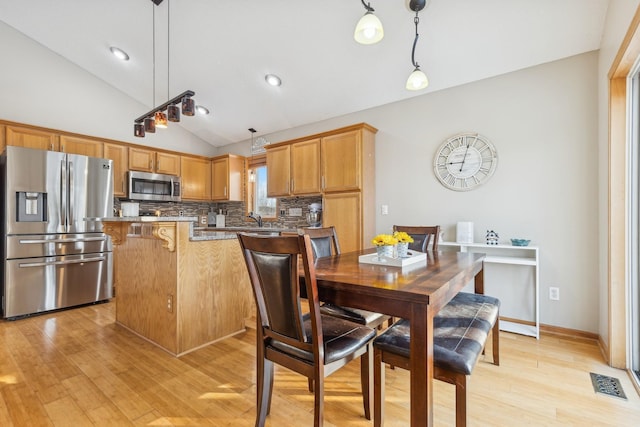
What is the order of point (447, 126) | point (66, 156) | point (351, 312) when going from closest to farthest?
1. point (351, 312)
2. point (447, 126)
3. point (66, 156)

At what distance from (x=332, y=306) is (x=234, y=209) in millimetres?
4176

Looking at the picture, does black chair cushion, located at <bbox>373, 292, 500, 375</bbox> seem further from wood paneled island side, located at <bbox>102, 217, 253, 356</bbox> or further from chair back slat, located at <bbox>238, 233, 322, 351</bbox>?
wood paneled island side, located at <bbox>102, 217, 253, 356</bbox>

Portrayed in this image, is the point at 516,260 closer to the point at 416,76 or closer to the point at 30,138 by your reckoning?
the point at 416,76

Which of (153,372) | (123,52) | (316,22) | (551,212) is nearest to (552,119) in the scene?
(551,212)

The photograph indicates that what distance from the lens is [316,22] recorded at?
280cm

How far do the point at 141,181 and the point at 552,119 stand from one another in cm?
526

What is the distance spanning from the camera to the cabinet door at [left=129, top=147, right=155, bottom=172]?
4516 mm

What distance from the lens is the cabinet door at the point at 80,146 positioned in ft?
12.6

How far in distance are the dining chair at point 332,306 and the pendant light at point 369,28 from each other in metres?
1.27

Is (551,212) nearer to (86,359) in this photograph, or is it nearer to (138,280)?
(138,280)

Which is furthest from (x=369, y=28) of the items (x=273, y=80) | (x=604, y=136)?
(x=273, y=80)

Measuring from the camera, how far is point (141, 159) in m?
4.63

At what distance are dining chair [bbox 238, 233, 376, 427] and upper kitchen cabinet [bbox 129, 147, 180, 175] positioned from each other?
4.17 m

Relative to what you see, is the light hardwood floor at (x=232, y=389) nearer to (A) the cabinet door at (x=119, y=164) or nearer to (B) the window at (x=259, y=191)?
(A) the cabinet door at (x=119, y=164)
